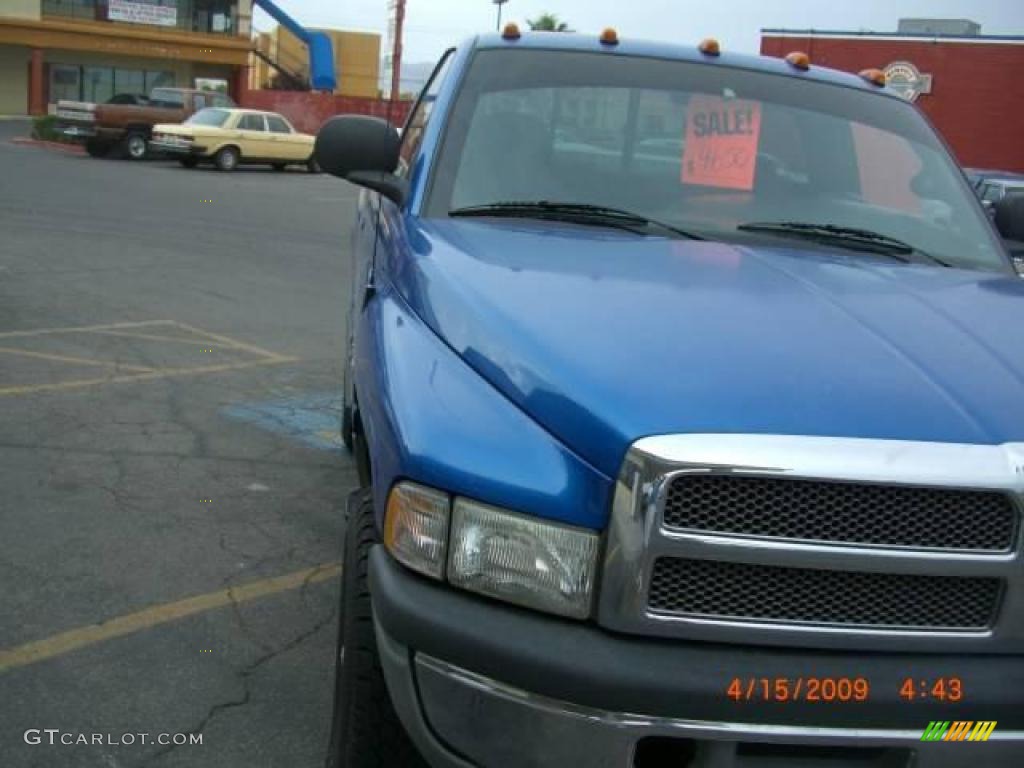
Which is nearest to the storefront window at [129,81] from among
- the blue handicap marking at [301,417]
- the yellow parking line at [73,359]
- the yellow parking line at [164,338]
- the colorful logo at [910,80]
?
the colorful logo at [910,80]

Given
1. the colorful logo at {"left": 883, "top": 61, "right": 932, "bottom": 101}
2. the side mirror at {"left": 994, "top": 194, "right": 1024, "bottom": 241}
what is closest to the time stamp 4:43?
the side mirror at {"left": 994, "top": 194, "right": 1024, "bottom": 241}

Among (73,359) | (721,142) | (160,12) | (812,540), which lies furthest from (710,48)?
(160,12)

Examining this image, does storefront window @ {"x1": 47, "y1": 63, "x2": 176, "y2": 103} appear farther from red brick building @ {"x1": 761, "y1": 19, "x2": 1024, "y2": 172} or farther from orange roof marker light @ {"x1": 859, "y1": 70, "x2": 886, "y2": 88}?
orange roof marker light @ {"x1": 859, "y1": 70, "x2": 886, "y2": 88}

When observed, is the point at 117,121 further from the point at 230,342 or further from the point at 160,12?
the point at 230,342

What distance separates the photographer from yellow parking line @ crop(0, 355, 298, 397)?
6391 mm

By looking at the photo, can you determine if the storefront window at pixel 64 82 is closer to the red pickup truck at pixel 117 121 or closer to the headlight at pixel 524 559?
the red pickup truck at pixel 117 121

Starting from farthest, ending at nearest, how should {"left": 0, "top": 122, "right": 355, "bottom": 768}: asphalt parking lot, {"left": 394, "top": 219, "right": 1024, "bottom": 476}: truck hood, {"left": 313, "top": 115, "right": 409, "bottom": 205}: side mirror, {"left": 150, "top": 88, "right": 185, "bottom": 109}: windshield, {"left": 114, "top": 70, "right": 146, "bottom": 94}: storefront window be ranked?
1. {"left": 114, "top": 70, "right": 146, "bottom": 94}: storefront window
2. {"left": 150, "top": 88, "right": 185, "bottom": 109}: windshield
3. {"left": 313, "top": 115, "right": 409, "bottom": 205}: side mirror
4. {"left": 0, "top": 122, "right": 355, "bottom": 768}: asphalt parking lot
5. {"left": 394, "top": 219, "right": 1024, "bottom": 476}: truck hood

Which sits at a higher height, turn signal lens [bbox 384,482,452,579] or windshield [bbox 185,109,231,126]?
windshield [bbox 185,109,231,126]

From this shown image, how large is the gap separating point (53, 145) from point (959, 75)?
25909mm

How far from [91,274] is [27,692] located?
8.30 m

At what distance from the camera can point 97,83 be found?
46.3m

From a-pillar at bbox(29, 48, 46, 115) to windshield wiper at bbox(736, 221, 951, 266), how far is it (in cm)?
4664

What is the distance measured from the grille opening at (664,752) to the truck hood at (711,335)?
0.51m

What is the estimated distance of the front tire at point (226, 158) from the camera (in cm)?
2695
